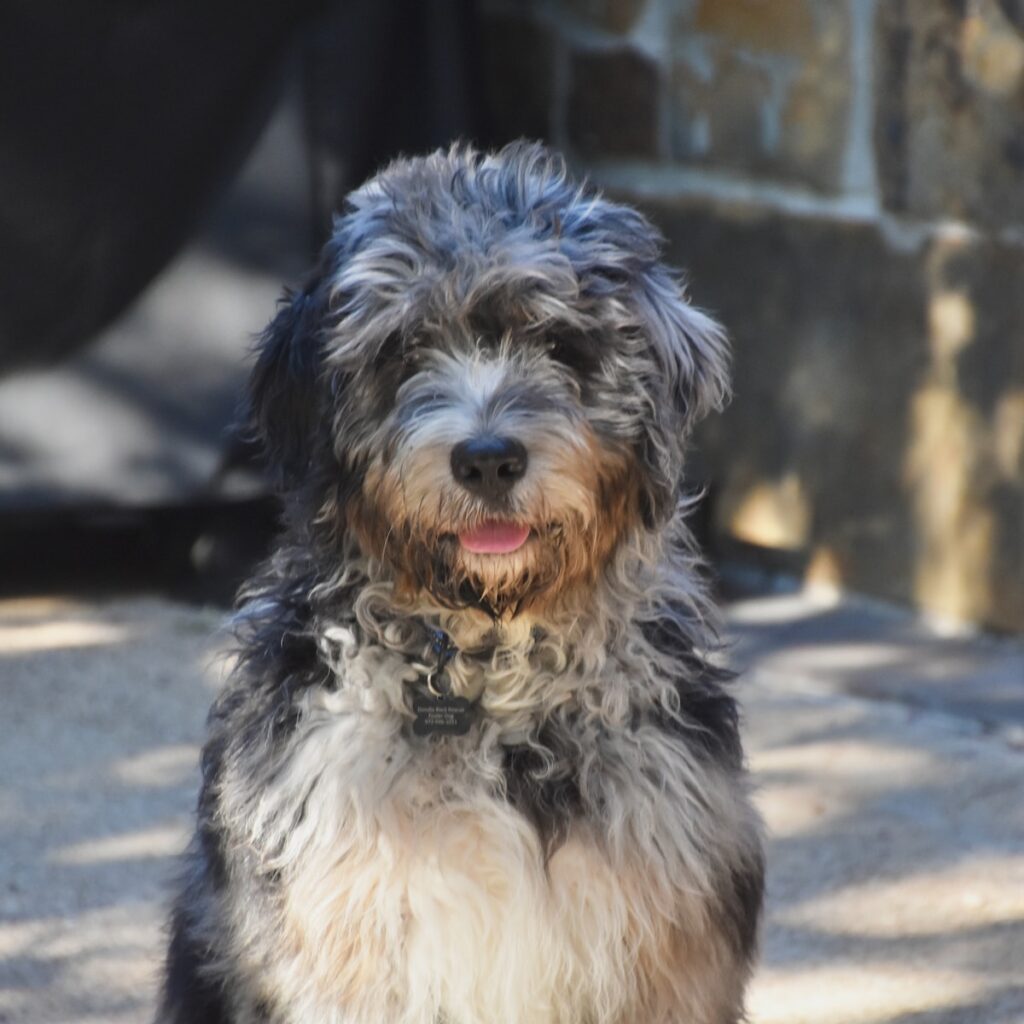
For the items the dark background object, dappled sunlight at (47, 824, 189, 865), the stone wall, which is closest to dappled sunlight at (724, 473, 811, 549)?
the stone wall

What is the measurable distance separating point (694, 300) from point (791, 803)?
6.39 ft

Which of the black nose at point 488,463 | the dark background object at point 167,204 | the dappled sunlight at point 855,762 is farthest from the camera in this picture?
the dark background object at point 167,204

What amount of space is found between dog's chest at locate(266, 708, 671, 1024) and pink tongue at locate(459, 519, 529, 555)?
0.32m

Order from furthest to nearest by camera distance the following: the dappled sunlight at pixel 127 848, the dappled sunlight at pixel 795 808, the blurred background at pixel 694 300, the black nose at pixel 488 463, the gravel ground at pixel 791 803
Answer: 1. the blurred background at pixel 694 300
2. the dappled sunlight at pixel 795 808
3. the dappled sunlight at pixel 127 848
4. the gravel ground at pixel 791 803
5. the black nose at pixel 488 463

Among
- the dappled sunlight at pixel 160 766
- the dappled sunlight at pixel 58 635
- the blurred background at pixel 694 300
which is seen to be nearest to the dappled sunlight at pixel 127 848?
the blurred background at pixel 694 300

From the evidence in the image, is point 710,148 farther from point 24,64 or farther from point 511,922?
point 511,922

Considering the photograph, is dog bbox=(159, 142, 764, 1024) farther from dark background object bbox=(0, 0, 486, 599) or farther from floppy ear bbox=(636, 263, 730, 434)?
dark background object bbox=(0, 0, 486, 599)

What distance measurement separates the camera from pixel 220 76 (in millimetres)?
5457

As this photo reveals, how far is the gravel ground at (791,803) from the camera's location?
3.86 m

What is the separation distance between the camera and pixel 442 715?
3051 millimetres

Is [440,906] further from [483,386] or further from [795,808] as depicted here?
[795,808]

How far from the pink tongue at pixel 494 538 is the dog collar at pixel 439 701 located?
0.21 m

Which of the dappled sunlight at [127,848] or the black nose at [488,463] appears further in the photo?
the dappled sunlight at [127,848]

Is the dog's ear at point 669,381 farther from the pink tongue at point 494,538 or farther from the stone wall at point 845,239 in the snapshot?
the stone wall at point 845,239
